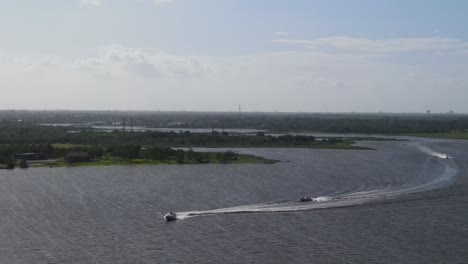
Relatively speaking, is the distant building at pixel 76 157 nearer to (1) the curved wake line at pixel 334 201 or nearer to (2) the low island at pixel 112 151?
(2) the low island at pixel 112 151

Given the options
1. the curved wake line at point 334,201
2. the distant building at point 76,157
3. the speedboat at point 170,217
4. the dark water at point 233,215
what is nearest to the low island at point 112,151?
the distant building at point 76,157

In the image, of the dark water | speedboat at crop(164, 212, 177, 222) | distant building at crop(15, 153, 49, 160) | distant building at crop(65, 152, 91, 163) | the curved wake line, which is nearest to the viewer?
the dark water

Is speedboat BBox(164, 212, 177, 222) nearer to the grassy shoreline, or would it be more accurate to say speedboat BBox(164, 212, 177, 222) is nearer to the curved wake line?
the curved wake line

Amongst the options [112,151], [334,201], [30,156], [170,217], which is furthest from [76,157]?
[334,201]

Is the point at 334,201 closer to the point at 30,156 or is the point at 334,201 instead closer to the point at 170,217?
the point at 170,217

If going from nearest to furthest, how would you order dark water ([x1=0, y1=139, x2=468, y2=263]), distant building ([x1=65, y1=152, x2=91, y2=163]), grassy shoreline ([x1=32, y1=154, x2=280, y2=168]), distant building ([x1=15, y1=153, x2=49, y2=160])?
dark water ([x1=0, y1=139, x2=468, y2=263]), grassy shoreline ([x1=32, y1=154, x2=280, y2=168]), distant building ([x1=65, y1=152, x2=91, y2=163]), distant building ([x1=15, y1=153, x2=49, y2=160])

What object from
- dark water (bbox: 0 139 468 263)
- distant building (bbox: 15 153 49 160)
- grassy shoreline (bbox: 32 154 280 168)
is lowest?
dark water (bbox: 0 139 468 263)

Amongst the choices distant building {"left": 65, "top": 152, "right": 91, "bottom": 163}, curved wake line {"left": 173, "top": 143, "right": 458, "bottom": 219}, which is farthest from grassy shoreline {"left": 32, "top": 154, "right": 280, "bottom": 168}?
curved wake line {"left": 173, "top": 143, "right": 458, "bottom": 219}

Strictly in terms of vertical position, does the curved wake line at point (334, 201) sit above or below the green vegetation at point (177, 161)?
below

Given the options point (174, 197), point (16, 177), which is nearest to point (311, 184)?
point (174, 197)
